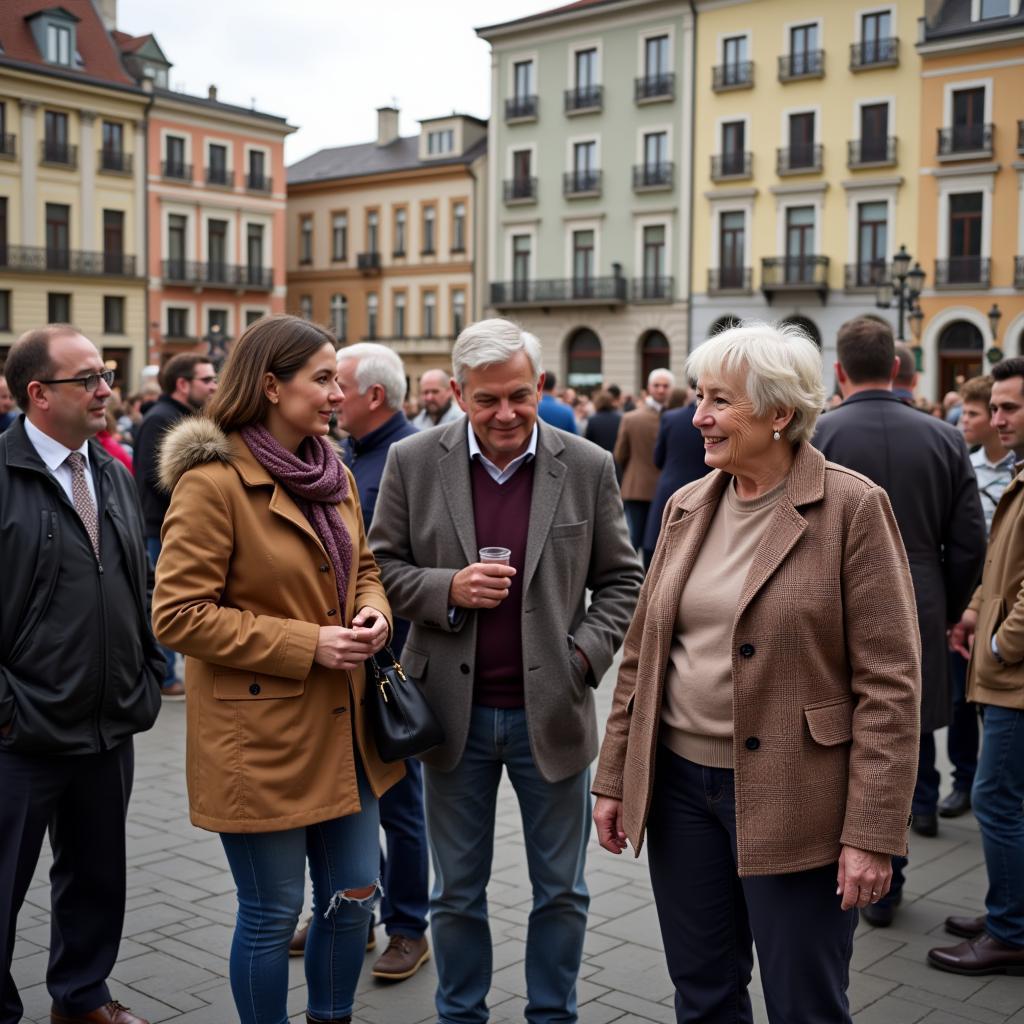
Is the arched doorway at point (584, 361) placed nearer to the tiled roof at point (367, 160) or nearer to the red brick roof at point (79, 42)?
the tiled roof at point (367, 160)

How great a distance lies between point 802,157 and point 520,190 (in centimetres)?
1053

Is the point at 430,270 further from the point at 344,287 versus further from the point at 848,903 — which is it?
the point at 848,903

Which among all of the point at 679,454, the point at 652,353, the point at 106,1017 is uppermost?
the point at 652,353

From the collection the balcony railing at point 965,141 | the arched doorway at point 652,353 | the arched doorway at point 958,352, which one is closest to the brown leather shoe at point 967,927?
the arched doorway at point 958,352

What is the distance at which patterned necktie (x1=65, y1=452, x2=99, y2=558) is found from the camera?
11.6 ft

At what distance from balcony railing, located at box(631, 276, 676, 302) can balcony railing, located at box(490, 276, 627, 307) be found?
0.43 metres

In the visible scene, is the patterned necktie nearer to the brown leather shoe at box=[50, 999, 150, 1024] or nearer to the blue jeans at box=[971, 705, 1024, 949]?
the brown leather shoe at box=[50, 999, 150, 1024]

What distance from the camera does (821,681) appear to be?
8.66 ft

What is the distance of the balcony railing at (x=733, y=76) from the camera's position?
3678 cm

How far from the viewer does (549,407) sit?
396 inches

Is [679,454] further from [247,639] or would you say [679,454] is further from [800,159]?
[800,159]

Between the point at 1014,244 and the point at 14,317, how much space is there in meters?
31.4

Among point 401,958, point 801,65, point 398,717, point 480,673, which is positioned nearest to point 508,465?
point 480,673

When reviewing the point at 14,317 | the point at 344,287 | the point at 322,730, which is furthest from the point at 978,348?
the point at 322,730
